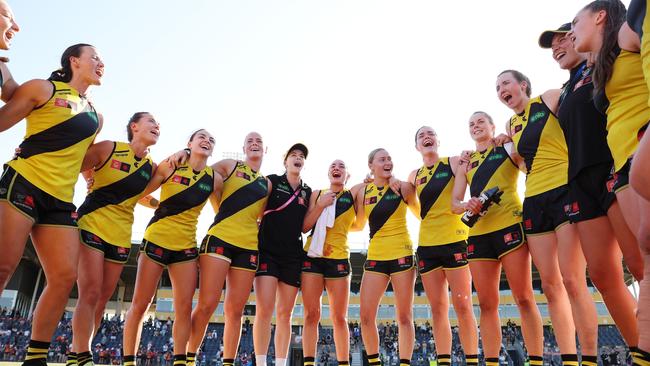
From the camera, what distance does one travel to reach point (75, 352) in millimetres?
4816

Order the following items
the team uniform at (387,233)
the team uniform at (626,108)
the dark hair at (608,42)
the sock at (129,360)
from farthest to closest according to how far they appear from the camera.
Answer: the team uniform at (387,233)
the sock at (129,360)
the dark hair at (608,42)
the team uniform at (626,108)

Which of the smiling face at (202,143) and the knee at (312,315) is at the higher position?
the smiling face at (202,143)

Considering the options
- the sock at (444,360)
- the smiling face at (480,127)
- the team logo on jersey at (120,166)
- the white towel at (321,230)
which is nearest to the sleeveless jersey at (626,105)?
the smiling face at (480,127)

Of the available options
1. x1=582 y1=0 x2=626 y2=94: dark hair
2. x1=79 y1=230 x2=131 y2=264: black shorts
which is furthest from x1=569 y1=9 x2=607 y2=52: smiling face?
x1=79 y1=230 x2=131 y2=264: black shorts

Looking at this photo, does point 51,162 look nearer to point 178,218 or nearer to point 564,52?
point 178,218

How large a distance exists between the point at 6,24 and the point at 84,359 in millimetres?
3137

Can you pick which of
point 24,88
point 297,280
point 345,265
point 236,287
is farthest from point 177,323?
point 24,88

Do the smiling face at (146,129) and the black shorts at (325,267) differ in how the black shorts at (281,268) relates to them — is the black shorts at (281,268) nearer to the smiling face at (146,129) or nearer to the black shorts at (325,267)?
the black shorts at (325,267)

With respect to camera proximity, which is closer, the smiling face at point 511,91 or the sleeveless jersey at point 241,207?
the smiling face at point 511,91

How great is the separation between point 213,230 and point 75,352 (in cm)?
202

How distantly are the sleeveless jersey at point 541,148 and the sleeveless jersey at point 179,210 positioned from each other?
3.81 meters

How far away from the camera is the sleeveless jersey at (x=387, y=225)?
6383mm

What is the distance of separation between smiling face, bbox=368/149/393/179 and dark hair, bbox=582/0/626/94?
3.87 m

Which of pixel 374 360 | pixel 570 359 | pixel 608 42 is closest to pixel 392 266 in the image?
pixel 374 360
